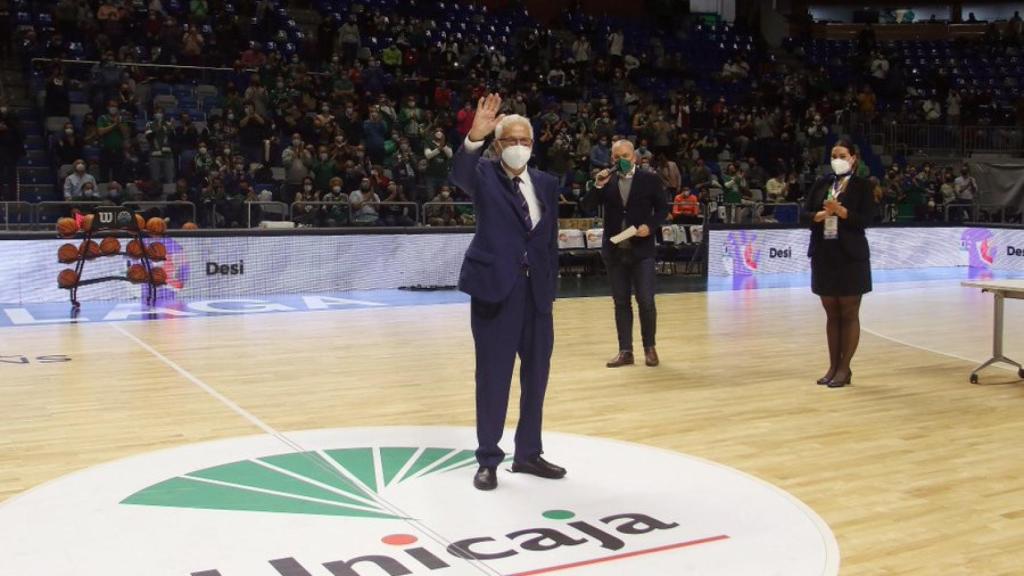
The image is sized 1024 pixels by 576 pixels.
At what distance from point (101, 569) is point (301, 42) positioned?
711 inches

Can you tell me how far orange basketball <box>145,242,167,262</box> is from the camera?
43.4 ft

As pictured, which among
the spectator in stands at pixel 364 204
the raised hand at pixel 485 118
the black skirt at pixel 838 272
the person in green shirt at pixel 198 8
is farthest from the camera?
the person in green shirt at pixel 198 8

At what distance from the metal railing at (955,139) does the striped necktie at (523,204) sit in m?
22.8

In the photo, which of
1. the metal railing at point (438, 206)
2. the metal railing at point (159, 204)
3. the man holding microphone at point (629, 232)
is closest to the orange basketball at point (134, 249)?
the metal railing at point (159, 204)

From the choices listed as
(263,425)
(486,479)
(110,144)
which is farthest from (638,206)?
(110,144)

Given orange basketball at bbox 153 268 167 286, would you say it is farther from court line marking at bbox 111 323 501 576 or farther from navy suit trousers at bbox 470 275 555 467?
navy suit trousers at bbox 470 275 555 467

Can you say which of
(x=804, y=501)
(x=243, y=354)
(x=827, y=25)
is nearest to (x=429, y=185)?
(x=243, y=354)

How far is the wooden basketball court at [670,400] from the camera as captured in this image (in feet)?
17.3

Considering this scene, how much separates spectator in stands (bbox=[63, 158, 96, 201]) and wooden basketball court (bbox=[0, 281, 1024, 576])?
4653 millimetres

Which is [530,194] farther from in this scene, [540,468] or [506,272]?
[540,468]

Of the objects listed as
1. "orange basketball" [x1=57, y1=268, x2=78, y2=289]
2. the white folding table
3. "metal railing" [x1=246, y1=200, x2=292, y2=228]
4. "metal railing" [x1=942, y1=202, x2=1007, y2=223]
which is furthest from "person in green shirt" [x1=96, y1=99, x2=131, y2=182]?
"metal railing" [x1=942, y1=202, x2=1007, y2=223]

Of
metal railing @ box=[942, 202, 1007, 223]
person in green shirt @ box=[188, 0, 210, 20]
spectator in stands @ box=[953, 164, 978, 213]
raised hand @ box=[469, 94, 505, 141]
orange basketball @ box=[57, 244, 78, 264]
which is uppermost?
person in green shirt @ box=[188, 0, 210, 20]

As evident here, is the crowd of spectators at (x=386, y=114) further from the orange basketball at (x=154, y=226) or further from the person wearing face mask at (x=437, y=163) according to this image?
the orange basketball at (x=154, y=226)

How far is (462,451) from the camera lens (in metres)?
6.12
